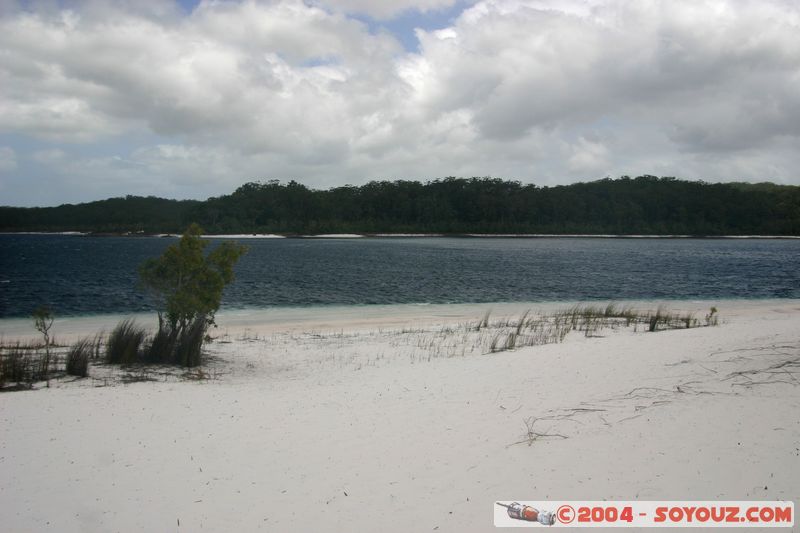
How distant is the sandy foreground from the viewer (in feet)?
17.2

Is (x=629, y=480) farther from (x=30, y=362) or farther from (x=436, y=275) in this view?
(x=436, y=275)

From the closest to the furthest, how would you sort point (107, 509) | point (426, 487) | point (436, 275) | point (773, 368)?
point (107, 509), point (426, 487), point (773, 368), point (436, 275)

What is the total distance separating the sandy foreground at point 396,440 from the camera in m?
5.23

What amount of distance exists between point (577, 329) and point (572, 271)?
38503mm

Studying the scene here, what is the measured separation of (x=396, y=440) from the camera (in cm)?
684

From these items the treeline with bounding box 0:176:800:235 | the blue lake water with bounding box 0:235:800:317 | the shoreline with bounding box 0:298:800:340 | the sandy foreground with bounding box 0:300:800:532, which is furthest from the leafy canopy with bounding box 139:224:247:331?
the treeline with bounding box 0:176:800:235

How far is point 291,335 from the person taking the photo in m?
17.7

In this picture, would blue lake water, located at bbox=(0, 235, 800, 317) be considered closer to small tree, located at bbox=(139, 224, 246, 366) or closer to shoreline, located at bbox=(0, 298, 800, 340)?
shoreline, located at bbox=(0, 298, 800, 340)

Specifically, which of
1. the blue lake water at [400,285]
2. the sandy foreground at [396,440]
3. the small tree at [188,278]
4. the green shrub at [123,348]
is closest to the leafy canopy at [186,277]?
the small tree at [188,278]

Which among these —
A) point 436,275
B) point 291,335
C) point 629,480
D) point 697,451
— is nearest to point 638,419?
point 697,451

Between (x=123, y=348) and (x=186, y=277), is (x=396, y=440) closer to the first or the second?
(x=123, y=348)

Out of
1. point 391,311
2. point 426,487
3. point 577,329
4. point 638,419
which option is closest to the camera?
point 426,487

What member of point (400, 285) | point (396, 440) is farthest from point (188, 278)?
point (400, 285)

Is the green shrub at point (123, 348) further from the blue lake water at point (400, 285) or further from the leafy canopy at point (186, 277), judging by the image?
the blue lake water at point (400, 285)
